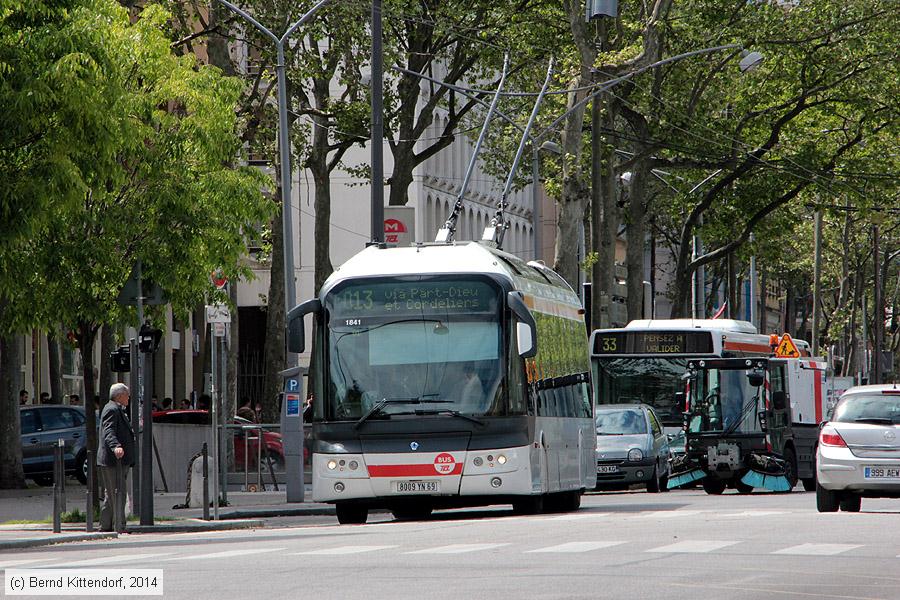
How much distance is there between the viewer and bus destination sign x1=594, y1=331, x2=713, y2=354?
3575 cm

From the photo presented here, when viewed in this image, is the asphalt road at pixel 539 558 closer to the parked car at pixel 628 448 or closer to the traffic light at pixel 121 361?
the traffic light at pixel 121 361

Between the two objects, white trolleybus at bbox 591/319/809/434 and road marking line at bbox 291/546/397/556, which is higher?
white trolleybus at bbox 591/319/809/434

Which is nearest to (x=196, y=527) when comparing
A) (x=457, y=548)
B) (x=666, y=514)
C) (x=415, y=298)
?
(x=415, y=298)

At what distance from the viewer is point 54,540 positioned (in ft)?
67.2

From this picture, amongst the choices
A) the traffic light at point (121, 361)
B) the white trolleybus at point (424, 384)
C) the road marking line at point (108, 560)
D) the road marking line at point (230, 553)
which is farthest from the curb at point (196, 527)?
the road marking line at point (230, 553)

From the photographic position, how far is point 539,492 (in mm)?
22656

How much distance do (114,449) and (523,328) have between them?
4.82 metres

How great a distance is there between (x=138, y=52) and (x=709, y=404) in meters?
12.1

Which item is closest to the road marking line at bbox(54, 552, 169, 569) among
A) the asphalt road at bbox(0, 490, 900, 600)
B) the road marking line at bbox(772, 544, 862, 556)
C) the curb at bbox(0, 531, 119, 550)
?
the asphalt road at bbox(0, 490, 900, 600)

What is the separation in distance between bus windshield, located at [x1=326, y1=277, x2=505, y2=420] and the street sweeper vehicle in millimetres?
10522

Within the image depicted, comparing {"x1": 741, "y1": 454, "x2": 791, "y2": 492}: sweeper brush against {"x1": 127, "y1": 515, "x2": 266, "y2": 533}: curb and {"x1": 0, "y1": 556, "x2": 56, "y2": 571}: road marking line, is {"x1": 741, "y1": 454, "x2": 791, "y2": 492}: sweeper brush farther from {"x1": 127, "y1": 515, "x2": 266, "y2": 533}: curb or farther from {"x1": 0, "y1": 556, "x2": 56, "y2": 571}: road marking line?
{"x1": 0, "y1": 556, "x2": 56, "y2": 571}: road marking line

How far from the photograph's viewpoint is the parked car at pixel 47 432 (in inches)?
1428

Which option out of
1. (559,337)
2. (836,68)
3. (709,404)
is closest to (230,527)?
(559,337)

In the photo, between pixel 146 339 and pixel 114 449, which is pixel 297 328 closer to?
pixel 146 339
